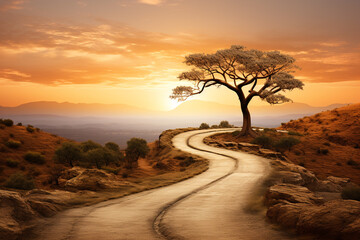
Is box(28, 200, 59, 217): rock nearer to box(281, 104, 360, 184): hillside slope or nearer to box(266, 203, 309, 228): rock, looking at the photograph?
box(266, 203, 309, 228): rock

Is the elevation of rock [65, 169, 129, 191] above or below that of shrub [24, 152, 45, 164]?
above

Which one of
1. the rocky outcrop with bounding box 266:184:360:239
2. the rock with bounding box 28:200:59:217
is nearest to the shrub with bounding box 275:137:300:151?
the rocky outcrop with bounding box 266:184:360:239

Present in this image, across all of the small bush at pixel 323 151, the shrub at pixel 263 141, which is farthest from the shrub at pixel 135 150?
the small bush at pixel 323 151

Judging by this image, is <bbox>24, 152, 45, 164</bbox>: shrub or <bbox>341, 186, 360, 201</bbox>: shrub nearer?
<bbox>341, 186, 360, 201</bbox>: shrub

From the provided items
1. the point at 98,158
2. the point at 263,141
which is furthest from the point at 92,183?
the point at 263,141

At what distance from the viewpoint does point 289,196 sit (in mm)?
9148

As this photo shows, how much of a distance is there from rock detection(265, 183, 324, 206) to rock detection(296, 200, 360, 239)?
1.97m

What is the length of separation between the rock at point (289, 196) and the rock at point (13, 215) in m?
7.75

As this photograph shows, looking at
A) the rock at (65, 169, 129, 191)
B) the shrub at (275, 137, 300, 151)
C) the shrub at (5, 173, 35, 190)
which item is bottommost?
the shrub at (5, 173, 35, 190)

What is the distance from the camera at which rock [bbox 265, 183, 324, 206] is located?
29.1ft

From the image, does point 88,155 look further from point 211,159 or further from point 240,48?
point 240,48

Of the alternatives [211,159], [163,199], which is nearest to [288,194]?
[163,199]

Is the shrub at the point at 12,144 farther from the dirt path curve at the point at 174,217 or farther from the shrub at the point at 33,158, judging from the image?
the dirt path curve at the point at 174,217

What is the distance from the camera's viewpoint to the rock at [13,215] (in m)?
6.43
